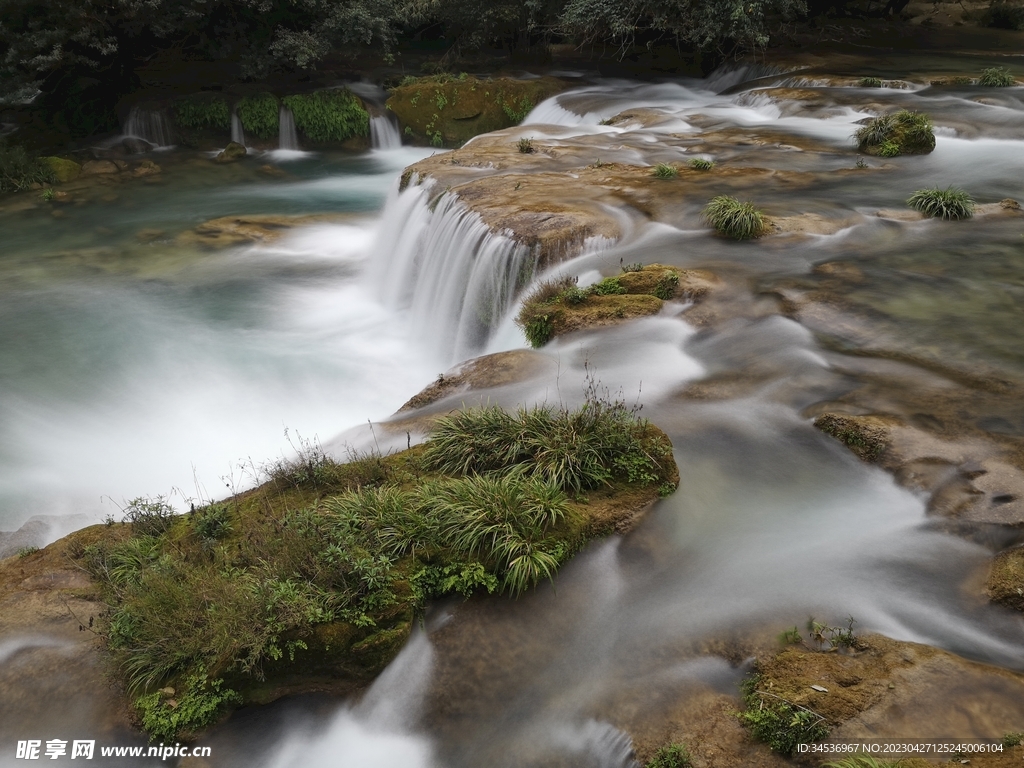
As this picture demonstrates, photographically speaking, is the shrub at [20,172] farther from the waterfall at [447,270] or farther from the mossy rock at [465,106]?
the waterfall at [447,270]

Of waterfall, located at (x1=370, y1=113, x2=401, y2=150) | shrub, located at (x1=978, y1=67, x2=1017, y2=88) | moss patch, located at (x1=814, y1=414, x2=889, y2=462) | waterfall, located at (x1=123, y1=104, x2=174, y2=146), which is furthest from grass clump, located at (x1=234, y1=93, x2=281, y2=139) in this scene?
moss patch, located at (x1=814, y1=414, x2=889, y2=462)

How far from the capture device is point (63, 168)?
875 inches

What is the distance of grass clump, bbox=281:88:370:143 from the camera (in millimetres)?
25578

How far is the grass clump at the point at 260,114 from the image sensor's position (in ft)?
83.1

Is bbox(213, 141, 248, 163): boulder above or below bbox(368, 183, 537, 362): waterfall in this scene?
above

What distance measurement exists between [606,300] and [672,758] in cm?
684

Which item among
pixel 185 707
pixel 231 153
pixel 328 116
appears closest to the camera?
pixel 185 707

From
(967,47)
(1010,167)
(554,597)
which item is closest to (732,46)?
(967,47)

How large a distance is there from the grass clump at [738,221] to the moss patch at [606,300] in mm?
1535

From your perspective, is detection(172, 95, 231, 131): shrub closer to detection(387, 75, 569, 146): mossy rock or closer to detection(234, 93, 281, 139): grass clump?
detection(234, 93, 281, 139): grass clump

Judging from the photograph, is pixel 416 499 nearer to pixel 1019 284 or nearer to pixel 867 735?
pixel 867 735

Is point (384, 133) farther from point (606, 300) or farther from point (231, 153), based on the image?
point (606, 300)

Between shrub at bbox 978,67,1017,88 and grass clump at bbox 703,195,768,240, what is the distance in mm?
12407

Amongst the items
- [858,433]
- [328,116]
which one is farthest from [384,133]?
[858,433]
